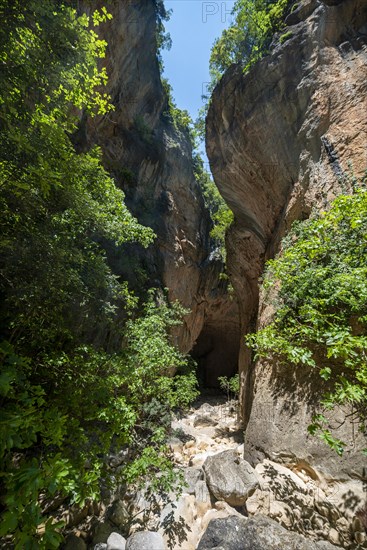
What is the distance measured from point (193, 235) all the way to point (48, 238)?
40.5ft

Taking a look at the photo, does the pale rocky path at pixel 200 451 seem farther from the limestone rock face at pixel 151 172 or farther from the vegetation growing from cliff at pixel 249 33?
the vegetation growing from cliff at pixel 249 33

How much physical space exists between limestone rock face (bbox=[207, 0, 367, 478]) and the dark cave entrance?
11.3m

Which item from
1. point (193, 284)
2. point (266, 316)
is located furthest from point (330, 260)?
point (193, 284)

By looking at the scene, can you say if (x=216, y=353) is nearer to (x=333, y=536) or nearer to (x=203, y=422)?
(x=203, y=422)

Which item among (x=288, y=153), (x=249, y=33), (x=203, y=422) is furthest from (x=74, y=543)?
(x=249, y=33)

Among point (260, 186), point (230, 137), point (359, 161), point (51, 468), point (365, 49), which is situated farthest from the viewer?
point (230, 137)

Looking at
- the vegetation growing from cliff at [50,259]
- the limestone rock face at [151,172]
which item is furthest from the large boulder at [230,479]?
the limestone rock face at [151,172]

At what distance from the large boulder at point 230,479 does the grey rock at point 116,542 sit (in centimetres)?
174

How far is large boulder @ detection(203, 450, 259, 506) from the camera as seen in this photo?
4.34 meters

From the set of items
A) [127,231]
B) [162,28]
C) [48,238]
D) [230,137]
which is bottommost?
[48,238]

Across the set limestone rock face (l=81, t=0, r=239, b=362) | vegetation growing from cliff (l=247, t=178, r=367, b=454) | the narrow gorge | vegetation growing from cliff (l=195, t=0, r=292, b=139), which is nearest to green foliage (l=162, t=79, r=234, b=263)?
limestone rock face (l=81, t=0, r=239, b=362)

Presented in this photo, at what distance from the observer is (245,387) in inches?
356

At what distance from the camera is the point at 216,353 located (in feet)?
Result: 73.5

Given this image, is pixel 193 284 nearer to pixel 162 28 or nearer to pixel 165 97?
pixel 165 97
